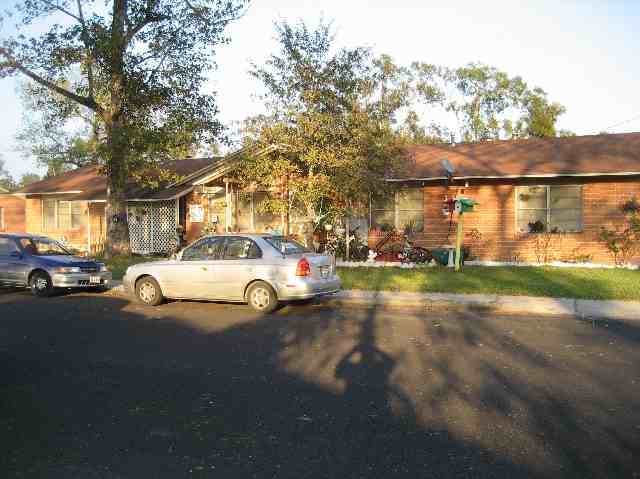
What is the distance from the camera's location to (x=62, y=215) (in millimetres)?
29422

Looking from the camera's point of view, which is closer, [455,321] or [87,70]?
[455,321]

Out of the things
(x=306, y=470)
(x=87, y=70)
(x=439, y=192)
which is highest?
(x=87, y=70)

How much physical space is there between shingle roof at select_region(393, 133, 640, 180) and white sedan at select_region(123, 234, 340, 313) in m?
8.90

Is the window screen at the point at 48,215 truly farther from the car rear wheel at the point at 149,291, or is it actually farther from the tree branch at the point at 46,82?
the car rear wheel at the point at 149,291

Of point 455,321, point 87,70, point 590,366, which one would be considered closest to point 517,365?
point 590,366

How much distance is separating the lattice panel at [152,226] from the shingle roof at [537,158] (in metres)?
10.6

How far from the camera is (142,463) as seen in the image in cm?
451

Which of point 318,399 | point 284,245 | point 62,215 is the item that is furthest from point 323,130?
point 62,215

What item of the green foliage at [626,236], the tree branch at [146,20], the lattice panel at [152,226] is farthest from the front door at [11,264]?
the green foliage at [626,236]

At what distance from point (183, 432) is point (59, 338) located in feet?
16.3

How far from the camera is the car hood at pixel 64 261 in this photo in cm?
1447

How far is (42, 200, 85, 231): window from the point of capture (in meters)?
29.0

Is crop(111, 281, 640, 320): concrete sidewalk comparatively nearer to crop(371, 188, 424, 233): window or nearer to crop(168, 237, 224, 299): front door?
crop(168, 237, 224, 299): front door

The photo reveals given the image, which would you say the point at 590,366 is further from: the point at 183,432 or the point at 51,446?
the point at 51,446
